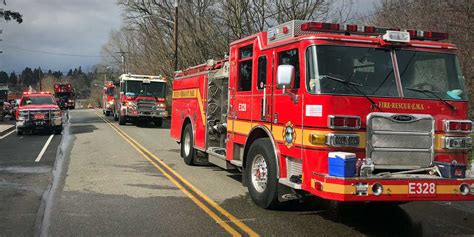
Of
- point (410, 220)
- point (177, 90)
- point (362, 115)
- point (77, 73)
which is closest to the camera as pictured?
point (362, 115)

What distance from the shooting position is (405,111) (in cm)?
611

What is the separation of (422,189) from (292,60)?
93.5 inches

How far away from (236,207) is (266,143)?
42.9 inches

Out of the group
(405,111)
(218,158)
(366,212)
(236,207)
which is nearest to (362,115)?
(405,111)

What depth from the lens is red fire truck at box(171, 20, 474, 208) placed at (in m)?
5.71

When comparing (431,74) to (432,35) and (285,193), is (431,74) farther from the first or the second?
(285,193)

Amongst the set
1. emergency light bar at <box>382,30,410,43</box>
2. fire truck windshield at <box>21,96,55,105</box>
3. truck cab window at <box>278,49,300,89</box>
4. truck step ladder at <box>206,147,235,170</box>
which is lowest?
truck step ladder at <box>206,147,235,170</box>

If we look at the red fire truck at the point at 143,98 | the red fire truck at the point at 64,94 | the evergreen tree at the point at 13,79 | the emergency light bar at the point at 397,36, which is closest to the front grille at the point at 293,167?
the emergency light bar at the point at 397,36

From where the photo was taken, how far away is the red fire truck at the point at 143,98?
88.5 feet

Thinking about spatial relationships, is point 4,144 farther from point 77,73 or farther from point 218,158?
point 77,73

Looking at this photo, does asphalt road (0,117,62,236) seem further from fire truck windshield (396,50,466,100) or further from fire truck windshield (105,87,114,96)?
fire truck windshield (105,87,114,96)

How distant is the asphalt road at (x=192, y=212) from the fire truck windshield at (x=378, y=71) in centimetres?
178

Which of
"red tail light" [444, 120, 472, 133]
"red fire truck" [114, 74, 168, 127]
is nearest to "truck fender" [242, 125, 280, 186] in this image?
"red tail light" [444, 120, 472, 133]

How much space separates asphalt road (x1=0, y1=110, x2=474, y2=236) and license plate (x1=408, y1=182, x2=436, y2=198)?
2.12 feet
